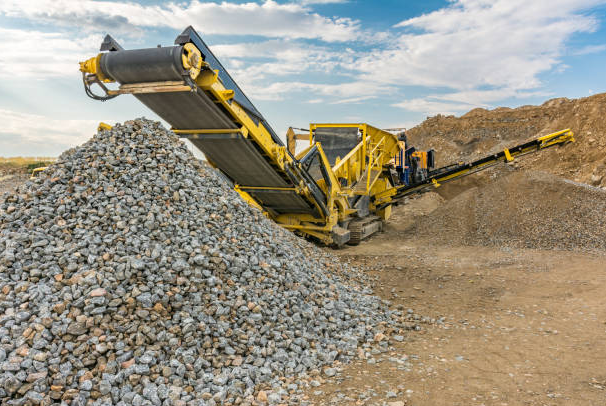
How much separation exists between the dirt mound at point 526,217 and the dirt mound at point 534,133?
18.6 feet

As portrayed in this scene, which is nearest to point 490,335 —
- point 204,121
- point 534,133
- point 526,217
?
point 204,121

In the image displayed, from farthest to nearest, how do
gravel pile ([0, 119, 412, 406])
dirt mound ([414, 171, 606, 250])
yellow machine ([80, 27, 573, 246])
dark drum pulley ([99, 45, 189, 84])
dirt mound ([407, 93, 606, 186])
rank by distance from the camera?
dirt mound ([407, 93, 606, 186]) < dirt mound ([414, 171, 606, 250]) < yellow machine ([80, 27, 573, 246]) < dark drum pulley ([99, 45, 189, 84]) < gravel pile ([0, 119, 412, 406])

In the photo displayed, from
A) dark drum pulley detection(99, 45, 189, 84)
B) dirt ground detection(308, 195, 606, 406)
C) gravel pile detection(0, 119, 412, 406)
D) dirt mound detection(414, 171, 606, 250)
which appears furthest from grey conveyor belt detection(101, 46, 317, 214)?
dirt mound detection(414, 171, 606, 250)

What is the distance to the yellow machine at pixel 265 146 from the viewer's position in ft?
19.3

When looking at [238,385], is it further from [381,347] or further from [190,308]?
[381,347]

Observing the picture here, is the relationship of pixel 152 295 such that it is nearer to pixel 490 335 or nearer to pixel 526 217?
pixel 490 335

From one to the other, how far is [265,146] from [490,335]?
4543 mm

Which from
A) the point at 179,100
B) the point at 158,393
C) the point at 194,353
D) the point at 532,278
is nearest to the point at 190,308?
the point at 194,353

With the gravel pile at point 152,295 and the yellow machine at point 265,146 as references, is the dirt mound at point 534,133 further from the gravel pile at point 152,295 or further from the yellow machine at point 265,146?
the gravel pile at point 152,295

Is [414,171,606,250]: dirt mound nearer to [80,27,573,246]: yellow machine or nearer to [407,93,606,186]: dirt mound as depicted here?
[80,27,573,246]: yellow machine

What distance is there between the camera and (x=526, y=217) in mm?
11477

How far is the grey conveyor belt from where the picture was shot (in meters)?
5.74

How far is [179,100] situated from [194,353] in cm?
396

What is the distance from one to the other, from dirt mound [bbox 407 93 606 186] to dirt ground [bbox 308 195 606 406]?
10.7 meters
